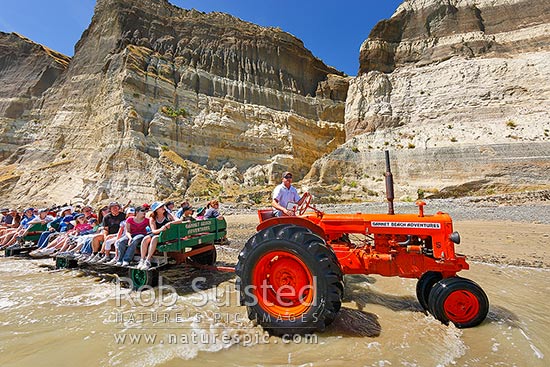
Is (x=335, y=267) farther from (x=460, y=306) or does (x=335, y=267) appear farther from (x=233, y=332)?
(x=460, y=306)

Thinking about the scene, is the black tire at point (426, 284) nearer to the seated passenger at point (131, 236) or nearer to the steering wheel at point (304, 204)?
the steering wheel at point (304, 204)

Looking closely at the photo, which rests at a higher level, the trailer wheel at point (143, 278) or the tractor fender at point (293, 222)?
the tractor fender at point (293, 222)

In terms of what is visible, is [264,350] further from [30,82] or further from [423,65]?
[30,82]

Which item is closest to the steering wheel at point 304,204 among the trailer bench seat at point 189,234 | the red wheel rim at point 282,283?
the red wheel rim at point 282,283

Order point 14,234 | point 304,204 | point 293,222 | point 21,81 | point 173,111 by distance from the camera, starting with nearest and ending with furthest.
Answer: point 293,222
point 304,204
point 14,234
point 173,111
point 21,81

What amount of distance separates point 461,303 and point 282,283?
194 cm

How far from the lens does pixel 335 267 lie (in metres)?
3.05

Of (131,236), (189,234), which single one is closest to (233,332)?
(189,234)

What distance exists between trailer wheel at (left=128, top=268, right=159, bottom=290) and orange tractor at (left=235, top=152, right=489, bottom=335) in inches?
76.0

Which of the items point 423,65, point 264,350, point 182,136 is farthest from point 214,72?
point 264,350

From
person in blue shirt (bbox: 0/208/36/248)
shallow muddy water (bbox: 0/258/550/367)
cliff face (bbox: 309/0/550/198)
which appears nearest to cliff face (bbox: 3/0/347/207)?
cliff face (bbox: 309/0/550/198)

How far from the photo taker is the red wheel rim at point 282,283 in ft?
10.5

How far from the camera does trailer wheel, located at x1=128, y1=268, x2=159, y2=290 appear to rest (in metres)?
4.51

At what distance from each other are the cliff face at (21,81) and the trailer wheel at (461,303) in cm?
4341
